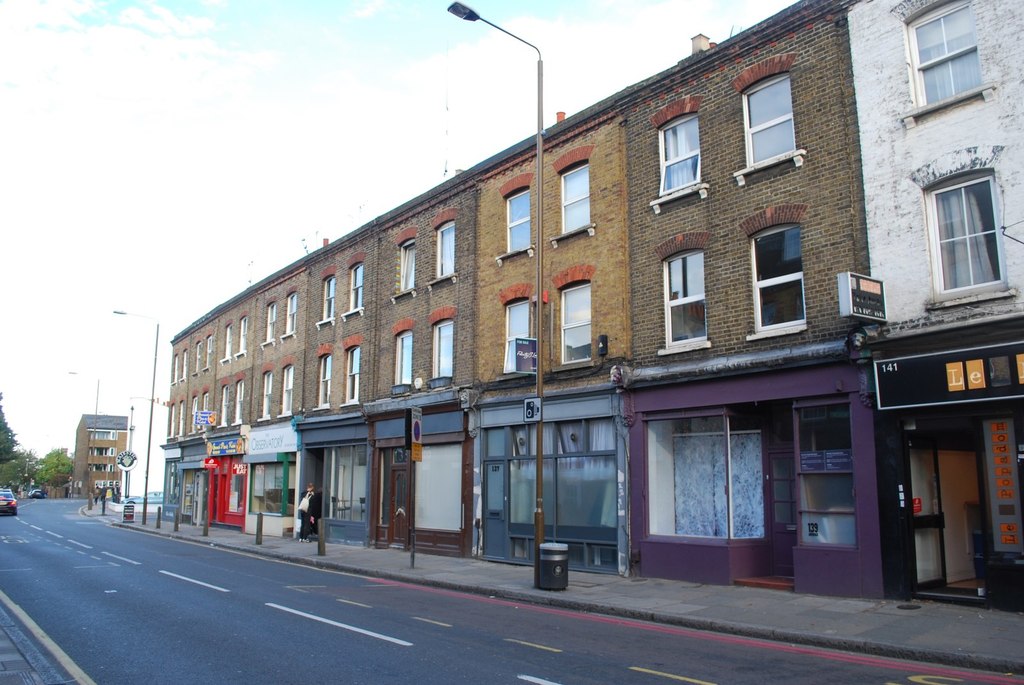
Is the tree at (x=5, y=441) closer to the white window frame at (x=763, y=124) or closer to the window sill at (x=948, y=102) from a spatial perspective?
the white window frame at (x=763, y=124)

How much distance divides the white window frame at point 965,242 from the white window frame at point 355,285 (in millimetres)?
18887

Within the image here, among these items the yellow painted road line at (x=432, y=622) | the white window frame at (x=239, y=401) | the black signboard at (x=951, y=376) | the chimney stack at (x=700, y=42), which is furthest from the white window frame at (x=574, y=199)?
the white window frame at (x=239, y=401)

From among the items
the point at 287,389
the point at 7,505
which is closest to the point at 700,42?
the point at 287,389

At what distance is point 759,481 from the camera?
15.1 metres

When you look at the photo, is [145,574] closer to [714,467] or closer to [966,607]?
[714,467]

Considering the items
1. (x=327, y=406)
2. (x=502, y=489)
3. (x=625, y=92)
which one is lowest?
(x=502, y=489)

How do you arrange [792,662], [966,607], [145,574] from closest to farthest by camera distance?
[792,662]
[966,607]
[145,574]

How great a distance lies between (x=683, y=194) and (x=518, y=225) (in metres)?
5.52

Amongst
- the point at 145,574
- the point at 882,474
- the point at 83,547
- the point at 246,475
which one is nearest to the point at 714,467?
the point at 882,474

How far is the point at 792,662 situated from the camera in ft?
29.5

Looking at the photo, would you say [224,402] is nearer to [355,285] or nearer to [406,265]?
[355,285]

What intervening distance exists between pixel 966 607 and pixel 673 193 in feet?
30.0

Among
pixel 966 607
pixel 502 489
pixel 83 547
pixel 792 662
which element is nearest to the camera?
pixel 792 662

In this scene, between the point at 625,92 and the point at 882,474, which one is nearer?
the point at 882,474
